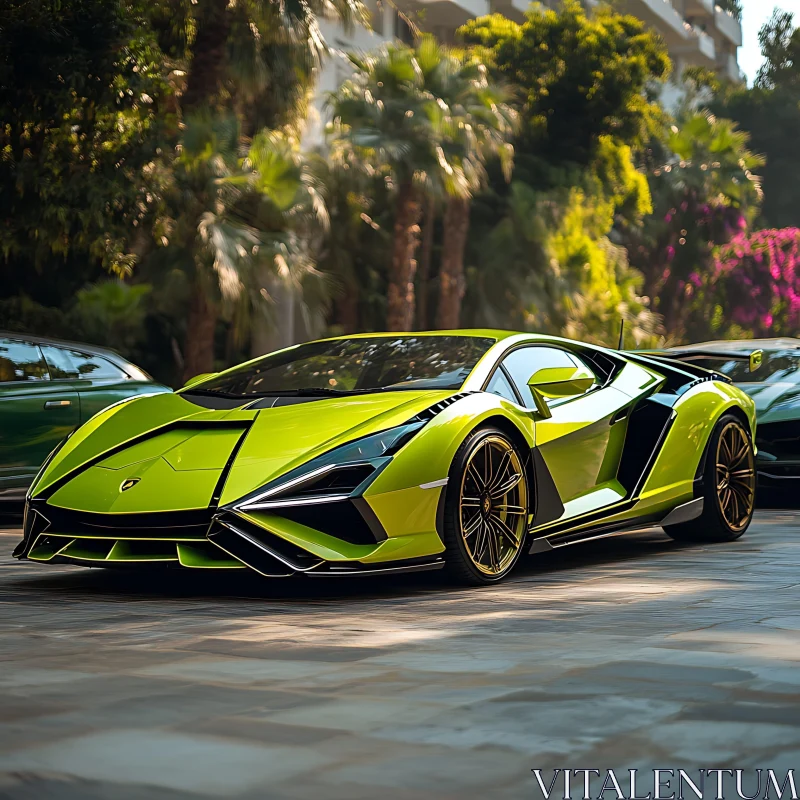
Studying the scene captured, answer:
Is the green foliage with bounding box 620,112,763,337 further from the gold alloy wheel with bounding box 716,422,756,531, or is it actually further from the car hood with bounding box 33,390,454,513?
the car hood with bounding box 33,390,454,513

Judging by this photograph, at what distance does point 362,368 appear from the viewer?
7301 millimetres

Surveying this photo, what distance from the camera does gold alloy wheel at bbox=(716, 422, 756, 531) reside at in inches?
336

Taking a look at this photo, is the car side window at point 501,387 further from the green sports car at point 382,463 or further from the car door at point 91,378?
the car door at point 91,378

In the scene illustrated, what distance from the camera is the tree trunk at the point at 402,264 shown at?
30.1 meters

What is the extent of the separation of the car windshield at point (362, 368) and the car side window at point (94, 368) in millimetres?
3493

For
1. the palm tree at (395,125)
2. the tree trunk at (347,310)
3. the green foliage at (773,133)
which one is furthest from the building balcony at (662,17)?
the palm tree at (395,125)

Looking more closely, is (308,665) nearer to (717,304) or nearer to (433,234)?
(433,234)

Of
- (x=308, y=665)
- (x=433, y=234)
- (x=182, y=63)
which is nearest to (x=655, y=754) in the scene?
(x=308, y=665)

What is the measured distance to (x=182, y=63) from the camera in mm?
21484

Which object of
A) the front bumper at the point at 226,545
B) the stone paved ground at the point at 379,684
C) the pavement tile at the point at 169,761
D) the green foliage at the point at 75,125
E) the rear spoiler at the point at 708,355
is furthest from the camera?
the green foliage at the point at 75,125

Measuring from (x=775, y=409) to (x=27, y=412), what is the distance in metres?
5.51

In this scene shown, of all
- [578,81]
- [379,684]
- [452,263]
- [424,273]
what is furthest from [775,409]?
[578,81]

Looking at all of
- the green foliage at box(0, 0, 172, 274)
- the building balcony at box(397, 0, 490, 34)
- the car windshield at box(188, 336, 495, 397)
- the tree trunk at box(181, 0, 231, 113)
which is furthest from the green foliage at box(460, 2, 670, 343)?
the car windshield at box(188, 336, 495, 397)

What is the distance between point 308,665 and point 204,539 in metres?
1.49
